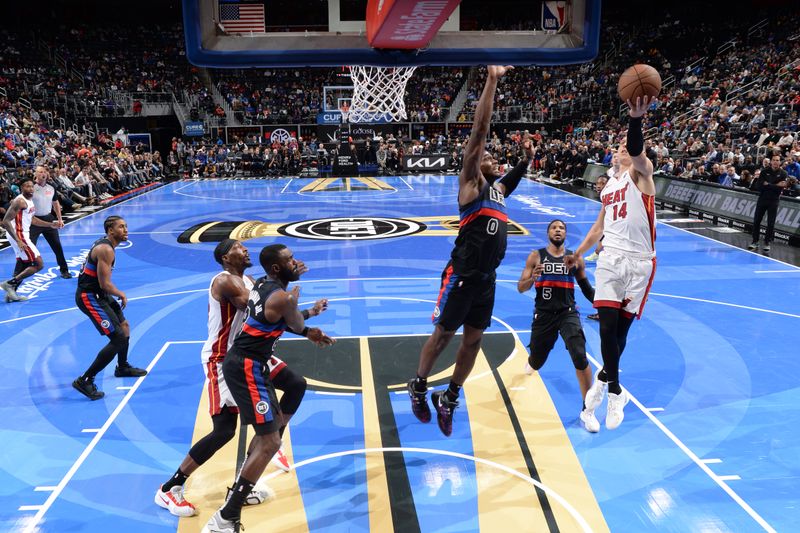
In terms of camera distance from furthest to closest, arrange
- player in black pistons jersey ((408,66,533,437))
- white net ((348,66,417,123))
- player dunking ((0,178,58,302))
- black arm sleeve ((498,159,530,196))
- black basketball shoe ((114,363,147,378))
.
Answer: white net ((348,66,417,123)), player dunking ((0,178,58,302)), black basketball shoe ((114,363,147,378)), black arm sleeve ((498,159,530,196)), player in black pistons jersey ((408,66,533,437))

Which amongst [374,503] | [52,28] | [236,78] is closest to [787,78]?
[374,503]

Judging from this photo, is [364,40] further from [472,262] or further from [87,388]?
[87,388]

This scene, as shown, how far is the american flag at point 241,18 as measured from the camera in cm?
428

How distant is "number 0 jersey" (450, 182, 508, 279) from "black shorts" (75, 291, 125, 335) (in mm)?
3607

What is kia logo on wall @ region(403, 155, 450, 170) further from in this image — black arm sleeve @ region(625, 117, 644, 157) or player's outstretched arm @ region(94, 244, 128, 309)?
black arm sleeve @ region(625, 117, 644, 157)

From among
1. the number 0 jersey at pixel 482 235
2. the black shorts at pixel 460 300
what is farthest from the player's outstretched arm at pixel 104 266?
the number 0 jersey at pixel 482 235

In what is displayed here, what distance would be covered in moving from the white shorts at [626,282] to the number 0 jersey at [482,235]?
37.6 inches

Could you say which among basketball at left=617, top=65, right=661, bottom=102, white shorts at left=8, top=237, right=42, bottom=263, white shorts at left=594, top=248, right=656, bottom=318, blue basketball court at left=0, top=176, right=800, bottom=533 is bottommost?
blue basketball court at left=0, top=176, right=800, bottom=533

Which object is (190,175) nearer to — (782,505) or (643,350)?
(643,350)

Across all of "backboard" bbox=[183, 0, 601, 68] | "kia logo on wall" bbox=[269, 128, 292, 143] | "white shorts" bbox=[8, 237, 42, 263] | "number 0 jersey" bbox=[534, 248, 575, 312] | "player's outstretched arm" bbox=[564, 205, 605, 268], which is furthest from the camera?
"kia logo on wall" bbox=[269, 128, 292, 143]

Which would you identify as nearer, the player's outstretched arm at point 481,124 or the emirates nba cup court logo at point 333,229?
the player's outstretched arm at point 481,124

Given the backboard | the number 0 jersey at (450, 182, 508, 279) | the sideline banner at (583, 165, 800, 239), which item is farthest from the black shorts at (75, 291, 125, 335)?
the sideline banner at (583, 165, 800, 239)

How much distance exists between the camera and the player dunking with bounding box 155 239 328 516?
4.34m

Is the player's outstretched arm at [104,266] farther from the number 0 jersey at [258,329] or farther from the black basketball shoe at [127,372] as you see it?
the number 0 jersey at [258,329]
